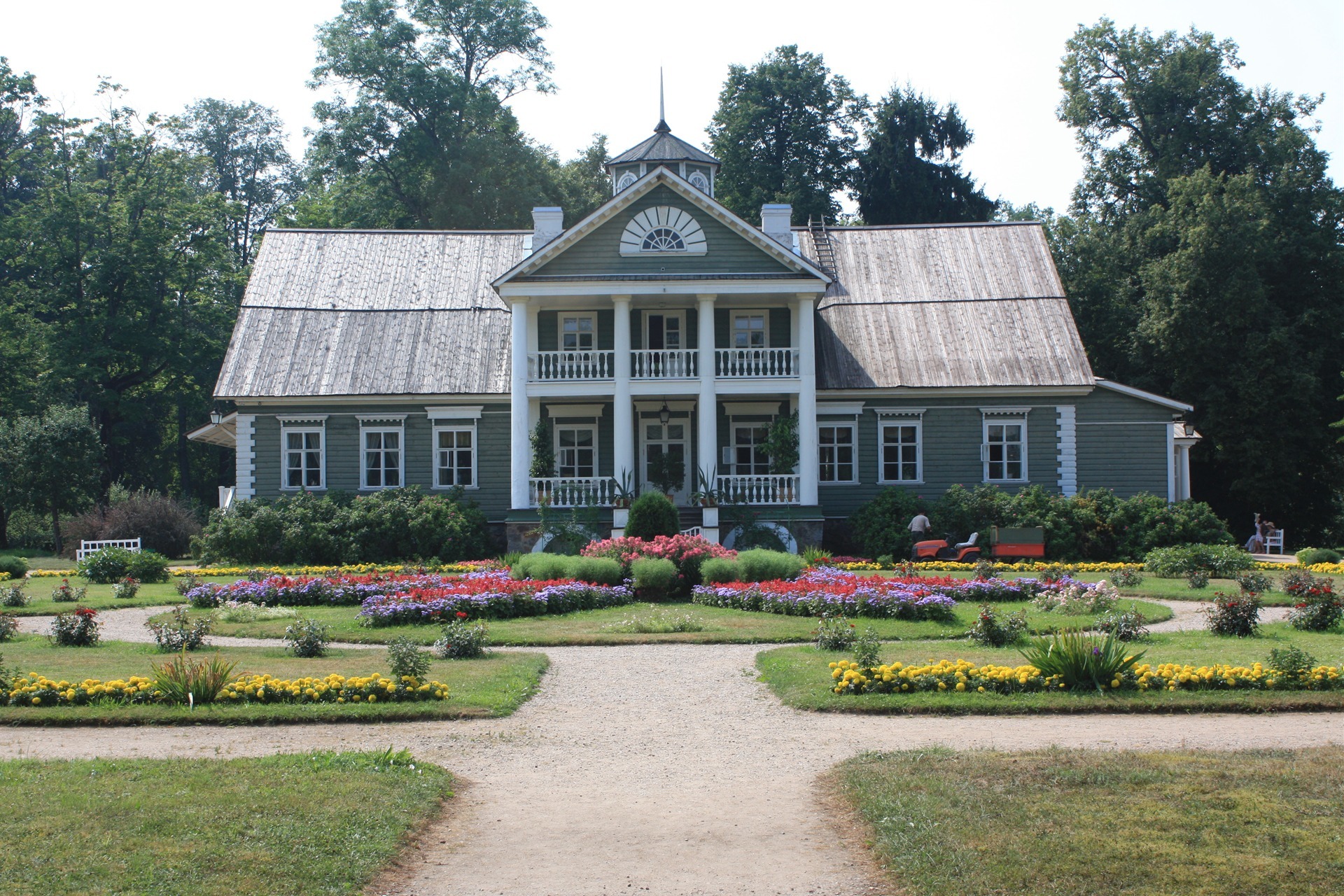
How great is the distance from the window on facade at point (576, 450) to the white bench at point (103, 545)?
12020mm

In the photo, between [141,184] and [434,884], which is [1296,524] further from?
[141,184]

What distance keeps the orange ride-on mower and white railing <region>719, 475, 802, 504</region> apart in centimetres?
343

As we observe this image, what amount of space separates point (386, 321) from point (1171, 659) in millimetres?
25641

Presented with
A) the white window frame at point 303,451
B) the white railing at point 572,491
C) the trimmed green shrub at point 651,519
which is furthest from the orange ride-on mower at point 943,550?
the white window frame at point 303,451

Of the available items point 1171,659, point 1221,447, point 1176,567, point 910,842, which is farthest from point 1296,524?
point 910,842

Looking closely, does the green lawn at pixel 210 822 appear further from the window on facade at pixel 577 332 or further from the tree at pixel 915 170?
the tree at pixel 915 170

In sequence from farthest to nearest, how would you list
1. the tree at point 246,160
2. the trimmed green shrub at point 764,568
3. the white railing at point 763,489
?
1. the tree at point 246,160
2. the white railing at point 763,489
3. the trimmed green shrub at point 764,568

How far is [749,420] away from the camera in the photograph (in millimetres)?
32594

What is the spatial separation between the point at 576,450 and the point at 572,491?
331 cm

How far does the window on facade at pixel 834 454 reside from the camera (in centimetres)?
3231

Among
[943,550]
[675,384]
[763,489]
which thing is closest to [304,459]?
[675,384]

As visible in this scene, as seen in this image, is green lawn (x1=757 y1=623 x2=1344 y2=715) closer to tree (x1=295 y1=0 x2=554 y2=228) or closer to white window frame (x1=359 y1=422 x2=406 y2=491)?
white window frame (x1=359 y1=422 x2=406 y2=491)

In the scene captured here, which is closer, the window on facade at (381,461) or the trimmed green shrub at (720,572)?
the trimmed green shrub at (720,572)

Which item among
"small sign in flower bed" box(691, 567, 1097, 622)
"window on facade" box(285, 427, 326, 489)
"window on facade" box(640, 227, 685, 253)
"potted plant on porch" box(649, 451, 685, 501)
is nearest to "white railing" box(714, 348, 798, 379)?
"potted plant on porch" box(649, 451, 685, 501)
